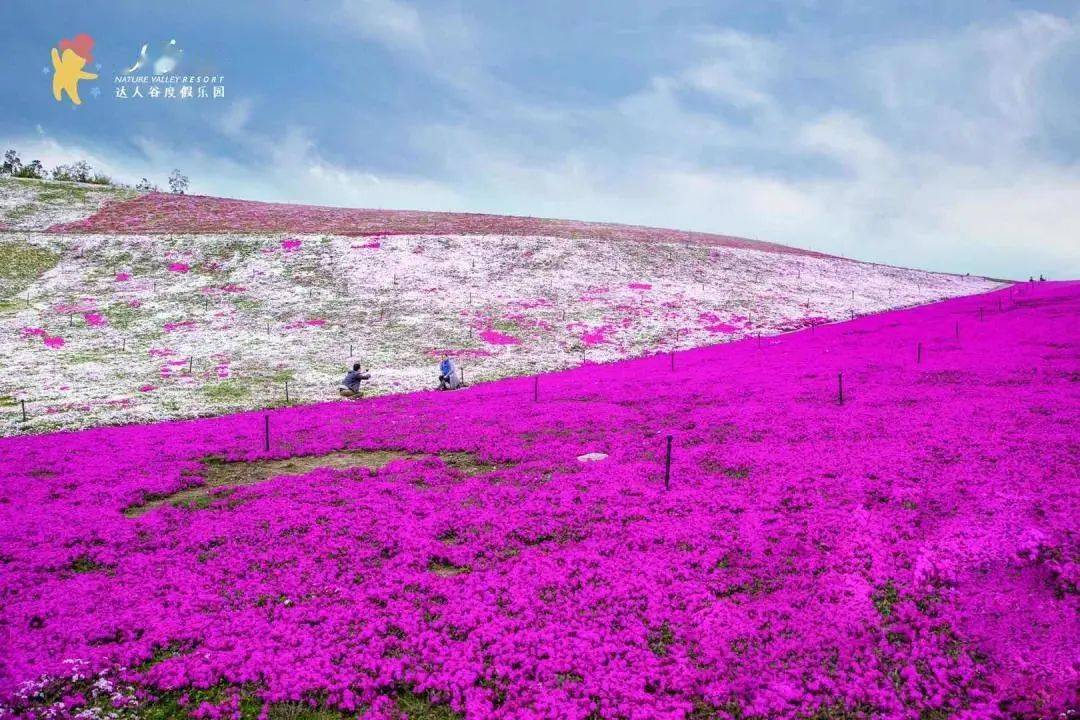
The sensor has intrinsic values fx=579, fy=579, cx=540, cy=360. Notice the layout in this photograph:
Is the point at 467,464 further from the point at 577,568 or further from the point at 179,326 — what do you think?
the point at 179,326

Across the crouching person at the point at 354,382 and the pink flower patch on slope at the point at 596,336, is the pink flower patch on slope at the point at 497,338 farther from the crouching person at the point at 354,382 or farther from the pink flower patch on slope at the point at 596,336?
the crouching person at the point at 354,382

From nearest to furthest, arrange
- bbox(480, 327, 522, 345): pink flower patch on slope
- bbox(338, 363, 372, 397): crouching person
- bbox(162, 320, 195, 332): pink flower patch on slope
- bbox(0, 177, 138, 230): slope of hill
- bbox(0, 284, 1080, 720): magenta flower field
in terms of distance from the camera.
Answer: bbox(0, 284, 1080, 720): magenta flower field < bbox(338, 363, 372, 397): crouching person < bbox(162, 320, 195, 332): pink flower patch on slope < bbox(480, 327, 522, 345): pink flower patch on slope < bbox(0, 177, 138, 230): slope of hill

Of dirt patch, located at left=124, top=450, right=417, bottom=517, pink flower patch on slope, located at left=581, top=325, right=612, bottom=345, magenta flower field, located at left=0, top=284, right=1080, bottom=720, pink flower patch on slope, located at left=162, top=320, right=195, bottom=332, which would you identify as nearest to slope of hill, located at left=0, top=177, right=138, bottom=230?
pink flower patch on slope, located at left=162, top=320, right=195, bottom=332

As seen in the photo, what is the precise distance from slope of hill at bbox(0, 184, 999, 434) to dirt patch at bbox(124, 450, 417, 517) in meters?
10.9

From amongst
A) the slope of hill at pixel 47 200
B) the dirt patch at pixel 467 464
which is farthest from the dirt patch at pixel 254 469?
the slope of hill at pixel 47 200

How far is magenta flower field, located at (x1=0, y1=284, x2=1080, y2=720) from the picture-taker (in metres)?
8.69

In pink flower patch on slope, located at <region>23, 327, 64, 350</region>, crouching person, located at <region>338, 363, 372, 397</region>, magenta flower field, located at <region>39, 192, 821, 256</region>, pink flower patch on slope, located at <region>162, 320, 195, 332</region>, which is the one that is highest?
magenta flower field, located at <region>39, 192, 821, 256</region>

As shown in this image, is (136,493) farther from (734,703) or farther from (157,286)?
(157,286)

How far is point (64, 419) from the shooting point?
26953 millimetres

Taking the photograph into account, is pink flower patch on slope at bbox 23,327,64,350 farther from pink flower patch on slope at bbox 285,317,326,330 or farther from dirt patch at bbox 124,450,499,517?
dirt patch at bbox 124,450,499,517

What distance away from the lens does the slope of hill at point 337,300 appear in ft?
114

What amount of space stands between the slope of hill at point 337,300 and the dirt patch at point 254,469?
35.8 ft

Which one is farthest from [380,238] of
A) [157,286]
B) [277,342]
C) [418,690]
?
[418,690]

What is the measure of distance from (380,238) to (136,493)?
177ft
